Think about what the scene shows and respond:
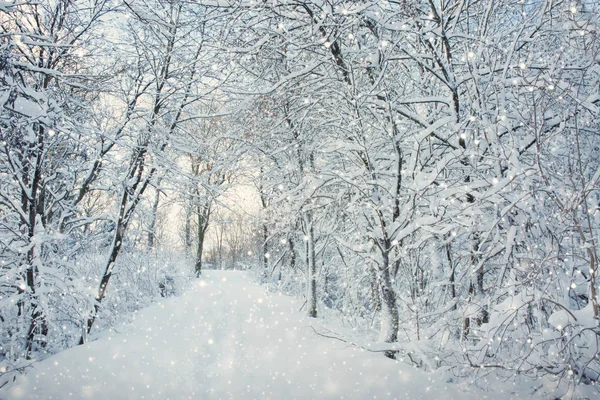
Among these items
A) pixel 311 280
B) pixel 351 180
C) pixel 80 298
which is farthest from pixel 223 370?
pixel 311 280

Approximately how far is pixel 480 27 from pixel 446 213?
7.77 ft

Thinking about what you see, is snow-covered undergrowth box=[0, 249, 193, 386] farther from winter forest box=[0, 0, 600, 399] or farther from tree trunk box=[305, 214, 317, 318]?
tree trunk box=[305, 214, 317, 318]

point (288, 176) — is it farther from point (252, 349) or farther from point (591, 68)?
point (591, 68)

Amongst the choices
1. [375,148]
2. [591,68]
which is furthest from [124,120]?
[591,68]

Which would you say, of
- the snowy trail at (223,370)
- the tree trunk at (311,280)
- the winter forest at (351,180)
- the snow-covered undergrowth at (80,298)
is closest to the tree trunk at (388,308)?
the winter forest at (351,180)

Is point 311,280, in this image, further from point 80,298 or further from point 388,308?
point 80,298

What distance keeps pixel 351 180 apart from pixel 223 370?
2.89m

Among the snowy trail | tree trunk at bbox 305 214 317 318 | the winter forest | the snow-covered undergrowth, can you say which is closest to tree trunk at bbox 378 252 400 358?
the winter forest

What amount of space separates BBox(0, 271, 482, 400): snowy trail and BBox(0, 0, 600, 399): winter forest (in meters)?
0.03

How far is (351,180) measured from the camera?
4.24m

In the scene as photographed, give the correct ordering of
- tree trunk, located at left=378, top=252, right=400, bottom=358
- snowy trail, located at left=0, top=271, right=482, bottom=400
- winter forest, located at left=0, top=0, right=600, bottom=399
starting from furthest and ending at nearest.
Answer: tree trunk, located at left=378, top=252, right=400, bottom=358, snowy trail, located at left=0, top=271, right=482, bottom=400, winter forest, located at left=0, top=0, right=600, bottom=399

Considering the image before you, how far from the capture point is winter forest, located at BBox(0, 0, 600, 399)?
9.61 feet

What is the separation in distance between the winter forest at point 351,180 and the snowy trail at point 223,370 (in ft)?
0.10

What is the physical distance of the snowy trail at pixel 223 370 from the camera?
3113 millimetres
